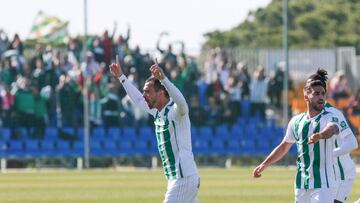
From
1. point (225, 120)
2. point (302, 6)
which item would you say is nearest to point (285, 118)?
point (225, 120)

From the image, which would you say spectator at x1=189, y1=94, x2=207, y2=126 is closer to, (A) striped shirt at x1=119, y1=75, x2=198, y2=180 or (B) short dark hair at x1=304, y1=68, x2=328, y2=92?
(A) striped shirt at x1=119, y1=75, x2=198, y2=180

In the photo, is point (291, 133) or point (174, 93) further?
point (291, 133)

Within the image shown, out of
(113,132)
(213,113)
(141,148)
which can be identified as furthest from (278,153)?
(213,113)

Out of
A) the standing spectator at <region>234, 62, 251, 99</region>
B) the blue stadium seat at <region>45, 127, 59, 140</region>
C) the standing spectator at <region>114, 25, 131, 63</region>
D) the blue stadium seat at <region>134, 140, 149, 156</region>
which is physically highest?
the standing spectator at <region>114, 25, 131, 63</region>

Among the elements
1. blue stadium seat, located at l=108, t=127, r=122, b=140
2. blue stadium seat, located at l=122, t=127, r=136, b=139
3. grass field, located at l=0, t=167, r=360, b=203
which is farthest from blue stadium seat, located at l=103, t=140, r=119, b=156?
grass field, located at l=0, t=167, r=360, b=203

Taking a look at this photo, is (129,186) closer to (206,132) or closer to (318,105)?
(206,132)

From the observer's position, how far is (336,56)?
160 ft

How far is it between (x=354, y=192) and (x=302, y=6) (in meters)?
72.3

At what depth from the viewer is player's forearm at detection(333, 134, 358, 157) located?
13.9m

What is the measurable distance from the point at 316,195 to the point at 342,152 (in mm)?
525

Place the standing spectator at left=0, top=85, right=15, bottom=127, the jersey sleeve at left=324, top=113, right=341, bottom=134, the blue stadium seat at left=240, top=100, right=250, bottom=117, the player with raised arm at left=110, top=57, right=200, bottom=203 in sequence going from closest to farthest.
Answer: the jersey sleeve at left=324, top=113, right=341, bottom=134, the player with raised arm at left=110, top=57, right=200, bottom=203, the standing spectator at left=0, top=85, right=15, bottom=127, the blue stadium seat at left=240, top=100, right=250, bottom=117

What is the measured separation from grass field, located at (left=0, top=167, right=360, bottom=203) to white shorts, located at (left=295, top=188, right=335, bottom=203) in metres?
10.2

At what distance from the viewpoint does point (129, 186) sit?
29969 millimetres

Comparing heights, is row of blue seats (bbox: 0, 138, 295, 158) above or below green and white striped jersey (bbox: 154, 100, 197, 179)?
below
